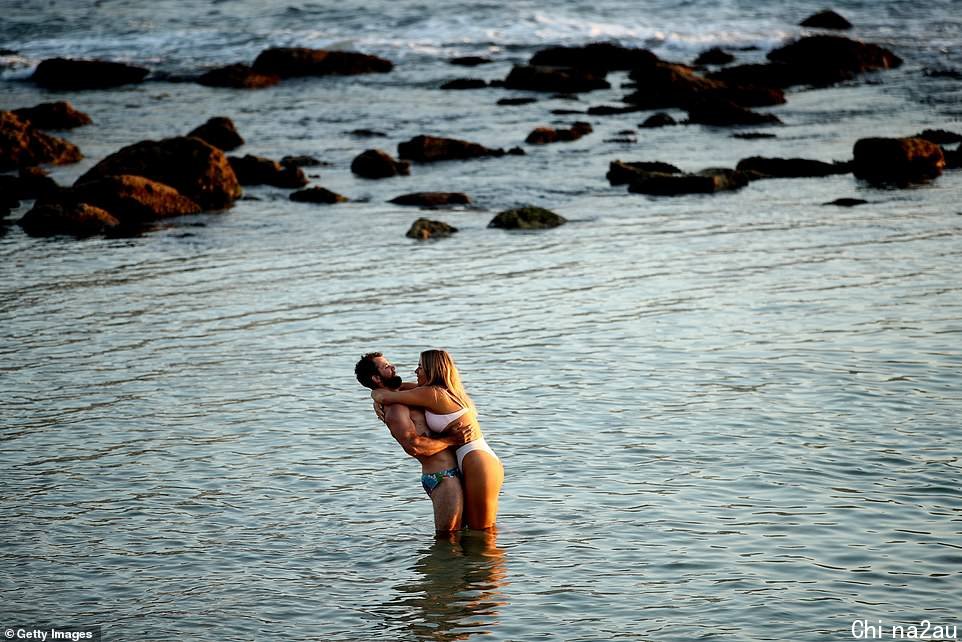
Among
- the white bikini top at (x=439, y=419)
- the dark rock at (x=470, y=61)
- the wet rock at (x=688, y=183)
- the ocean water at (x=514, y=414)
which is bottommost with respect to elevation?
the ocean water at (x=514, y=414)

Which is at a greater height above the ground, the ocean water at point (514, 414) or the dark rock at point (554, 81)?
the dark rock at point (554, 81)

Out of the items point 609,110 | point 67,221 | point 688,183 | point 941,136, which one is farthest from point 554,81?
point 67,221

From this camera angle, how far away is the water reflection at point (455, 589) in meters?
8.45

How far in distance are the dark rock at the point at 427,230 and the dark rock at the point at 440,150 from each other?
854 centimetres

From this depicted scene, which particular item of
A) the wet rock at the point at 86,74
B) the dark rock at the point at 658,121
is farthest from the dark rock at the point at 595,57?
the wet rock at the point at 86,74

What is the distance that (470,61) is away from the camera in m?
49.6

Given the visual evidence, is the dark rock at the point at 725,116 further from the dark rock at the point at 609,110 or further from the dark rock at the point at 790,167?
the dark rock at the point at 790,167

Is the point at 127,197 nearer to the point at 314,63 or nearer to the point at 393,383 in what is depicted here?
the point at 393,383

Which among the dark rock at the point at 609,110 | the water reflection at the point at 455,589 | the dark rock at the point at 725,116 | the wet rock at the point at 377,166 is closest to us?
the water reflection at the point at 455,589

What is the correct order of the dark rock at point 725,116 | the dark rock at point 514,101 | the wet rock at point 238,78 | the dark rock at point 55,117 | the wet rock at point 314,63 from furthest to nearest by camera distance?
the wet rock at point 314,63
the wet rock at point 238,78
the dark rock at point 514,101
the dark rock at point 55,117
the dark rock at point 725,116

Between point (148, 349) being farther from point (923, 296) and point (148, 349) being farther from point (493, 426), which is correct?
point (923, 296)

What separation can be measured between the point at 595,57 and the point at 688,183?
929 inches

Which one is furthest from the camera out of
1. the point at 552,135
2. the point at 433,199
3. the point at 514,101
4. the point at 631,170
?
the point at 514,101

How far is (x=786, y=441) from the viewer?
11766mm
